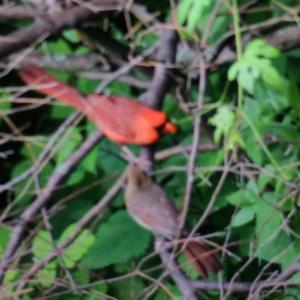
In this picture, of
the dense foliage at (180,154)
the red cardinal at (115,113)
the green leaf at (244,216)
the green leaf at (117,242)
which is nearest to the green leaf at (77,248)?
the dense foliage at (180,154)

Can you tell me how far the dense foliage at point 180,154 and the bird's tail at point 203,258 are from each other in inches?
2.0

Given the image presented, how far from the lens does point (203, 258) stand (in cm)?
186

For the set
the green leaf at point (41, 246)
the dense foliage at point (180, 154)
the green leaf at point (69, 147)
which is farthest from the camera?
the green leaf at point (69, 147)

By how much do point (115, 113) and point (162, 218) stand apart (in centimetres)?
29

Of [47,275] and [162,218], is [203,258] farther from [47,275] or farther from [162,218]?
[47,275]

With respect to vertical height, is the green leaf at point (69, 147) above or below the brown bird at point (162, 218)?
above

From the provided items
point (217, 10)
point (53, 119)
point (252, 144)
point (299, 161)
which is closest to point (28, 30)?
point (217, 10)

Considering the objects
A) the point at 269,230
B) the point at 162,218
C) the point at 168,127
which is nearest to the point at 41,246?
the point at 162,218

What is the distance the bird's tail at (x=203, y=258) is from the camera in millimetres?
1850

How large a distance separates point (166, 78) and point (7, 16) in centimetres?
49

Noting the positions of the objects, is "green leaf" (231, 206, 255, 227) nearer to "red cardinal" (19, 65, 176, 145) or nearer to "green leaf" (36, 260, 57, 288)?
"red cardinal" (19, 65, 176, 145)

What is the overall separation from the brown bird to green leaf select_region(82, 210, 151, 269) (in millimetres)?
279

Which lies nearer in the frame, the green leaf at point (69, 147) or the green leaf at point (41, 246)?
the green leaf at point (41, 246)

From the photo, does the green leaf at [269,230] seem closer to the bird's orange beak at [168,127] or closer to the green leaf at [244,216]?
the green leaf at [244,216]
